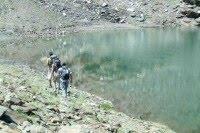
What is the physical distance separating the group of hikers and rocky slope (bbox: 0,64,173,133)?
67cm

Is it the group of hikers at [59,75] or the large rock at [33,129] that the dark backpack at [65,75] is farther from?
the large rock at [33,129]

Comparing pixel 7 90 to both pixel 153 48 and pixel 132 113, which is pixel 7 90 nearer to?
pixel 132 113

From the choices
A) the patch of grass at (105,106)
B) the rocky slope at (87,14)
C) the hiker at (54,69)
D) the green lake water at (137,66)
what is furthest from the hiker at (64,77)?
the rocky slope at (87,14)

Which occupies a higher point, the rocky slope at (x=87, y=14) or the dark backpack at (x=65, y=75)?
the dark backpack at (x=65, y=75)

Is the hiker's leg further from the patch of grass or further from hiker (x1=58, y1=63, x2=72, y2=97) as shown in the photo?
the patch of grass

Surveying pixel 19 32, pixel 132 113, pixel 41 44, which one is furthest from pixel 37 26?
pixel 132 113

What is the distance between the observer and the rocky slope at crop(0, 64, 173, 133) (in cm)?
1992

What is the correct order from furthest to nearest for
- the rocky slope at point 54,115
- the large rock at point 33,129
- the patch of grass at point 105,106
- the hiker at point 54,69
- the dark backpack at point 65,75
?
1. the patch of grass at point 105,106
2. the hiker at point 54,69
3. the dark backpack at point 65,75
4. the rocky slope at point 54,115
5. the large rock at point 33,129

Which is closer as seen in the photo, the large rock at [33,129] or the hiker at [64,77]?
the large rock at [33,129]

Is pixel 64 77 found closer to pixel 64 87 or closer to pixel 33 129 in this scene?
pixel 64 87

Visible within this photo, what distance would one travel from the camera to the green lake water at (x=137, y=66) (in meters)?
37.1

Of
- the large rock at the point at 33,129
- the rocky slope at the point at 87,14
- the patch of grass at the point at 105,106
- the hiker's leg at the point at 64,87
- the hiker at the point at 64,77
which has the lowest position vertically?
the rocky slope at the point at 87,14

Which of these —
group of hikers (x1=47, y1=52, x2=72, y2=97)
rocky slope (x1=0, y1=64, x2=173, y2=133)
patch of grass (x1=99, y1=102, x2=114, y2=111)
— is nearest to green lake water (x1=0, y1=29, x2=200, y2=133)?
patch of grass (x1=99, y1=102, x2=114, y2=111)

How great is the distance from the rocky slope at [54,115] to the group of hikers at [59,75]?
26.6 inches
